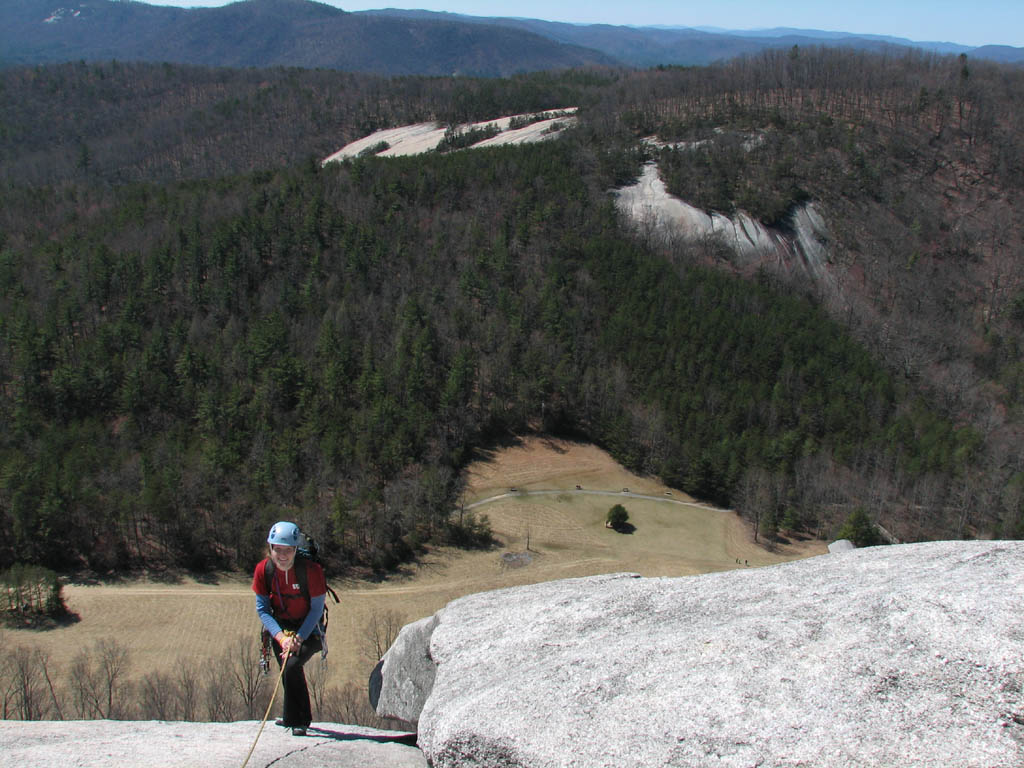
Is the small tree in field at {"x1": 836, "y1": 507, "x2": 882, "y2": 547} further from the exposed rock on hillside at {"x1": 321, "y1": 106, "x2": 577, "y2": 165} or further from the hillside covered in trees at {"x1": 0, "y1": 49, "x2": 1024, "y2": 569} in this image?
the exposed rock on hillside at {"x1": 321, "y1": 106, "x2": 577, "y2": 165}

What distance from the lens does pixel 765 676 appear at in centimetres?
841

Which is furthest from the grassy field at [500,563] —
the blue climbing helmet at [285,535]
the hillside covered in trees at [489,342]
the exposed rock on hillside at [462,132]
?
the exposed rock on hillside at [462,132]

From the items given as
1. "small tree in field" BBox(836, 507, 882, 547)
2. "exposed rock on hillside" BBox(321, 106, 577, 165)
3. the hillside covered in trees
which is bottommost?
"small tree in field" BBox(836, 507, 882, 547)

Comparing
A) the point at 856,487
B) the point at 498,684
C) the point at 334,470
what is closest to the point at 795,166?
the point at 856,487

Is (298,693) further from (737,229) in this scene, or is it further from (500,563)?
(737,229)

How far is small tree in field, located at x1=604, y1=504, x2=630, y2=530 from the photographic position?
54250 millimetres

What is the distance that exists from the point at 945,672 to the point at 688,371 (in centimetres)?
6230

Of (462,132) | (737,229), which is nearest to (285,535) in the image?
(737,229)

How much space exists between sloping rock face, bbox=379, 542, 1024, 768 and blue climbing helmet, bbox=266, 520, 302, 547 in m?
3.22

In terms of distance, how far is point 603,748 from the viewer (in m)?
7.92

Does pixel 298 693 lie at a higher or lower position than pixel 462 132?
lower

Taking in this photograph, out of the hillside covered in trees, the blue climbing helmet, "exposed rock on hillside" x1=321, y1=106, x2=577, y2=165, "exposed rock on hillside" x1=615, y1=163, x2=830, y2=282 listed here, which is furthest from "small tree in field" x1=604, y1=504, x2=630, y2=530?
"exposed rock on hillside" x1=321, y1=106, x2=577, y2=165

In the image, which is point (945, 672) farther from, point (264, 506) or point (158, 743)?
point (264, 506)

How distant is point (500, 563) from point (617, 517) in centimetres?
1055
